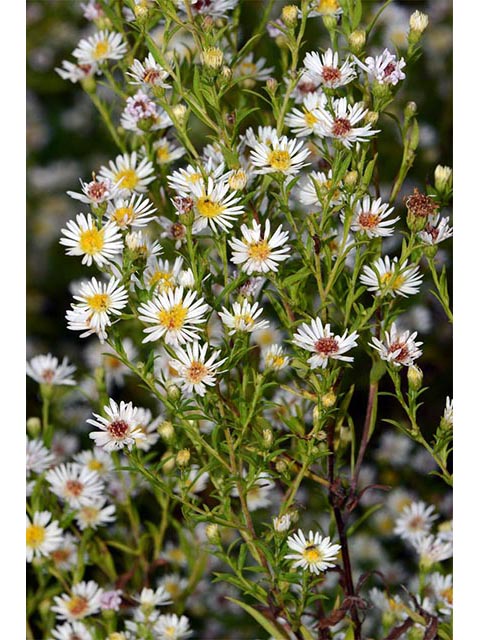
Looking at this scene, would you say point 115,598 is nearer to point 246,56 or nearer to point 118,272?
point 118,272

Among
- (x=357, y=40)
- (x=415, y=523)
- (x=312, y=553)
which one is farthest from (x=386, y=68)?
(x=415, y=523)

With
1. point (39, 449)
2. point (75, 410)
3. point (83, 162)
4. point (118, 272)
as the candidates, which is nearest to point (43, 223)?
point (83, 162)

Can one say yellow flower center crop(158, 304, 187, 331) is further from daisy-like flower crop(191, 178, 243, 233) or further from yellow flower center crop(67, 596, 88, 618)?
yellow flower center crop(67, 596, 88, 618)

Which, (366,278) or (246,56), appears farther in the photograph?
(246,56)

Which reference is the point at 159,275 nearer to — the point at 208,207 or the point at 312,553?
the point at 208,207

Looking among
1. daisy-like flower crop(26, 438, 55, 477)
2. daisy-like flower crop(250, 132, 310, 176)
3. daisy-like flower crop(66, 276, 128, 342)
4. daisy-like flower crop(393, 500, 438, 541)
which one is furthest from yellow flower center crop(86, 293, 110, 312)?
daisy-like flower crop(393, 500, 438, 541)

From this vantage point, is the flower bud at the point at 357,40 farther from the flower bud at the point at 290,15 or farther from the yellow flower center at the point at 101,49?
the yellow flower center at the point at 101,49
